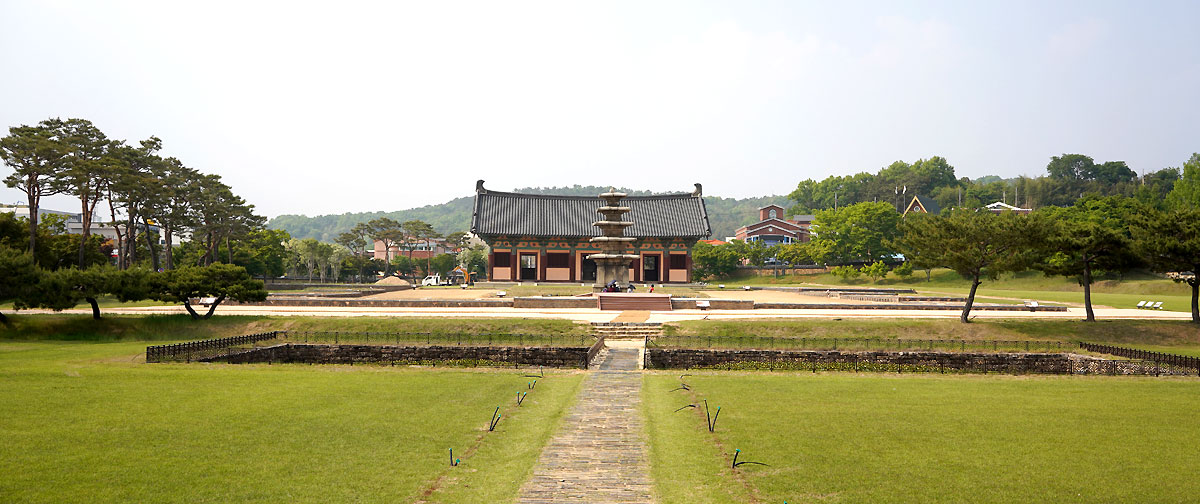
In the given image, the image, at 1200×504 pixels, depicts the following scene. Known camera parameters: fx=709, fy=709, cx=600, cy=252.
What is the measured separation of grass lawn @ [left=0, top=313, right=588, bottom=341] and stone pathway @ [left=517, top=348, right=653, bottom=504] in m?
13.7

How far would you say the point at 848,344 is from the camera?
28875mm

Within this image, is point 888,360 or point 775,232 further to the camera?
point 775,232

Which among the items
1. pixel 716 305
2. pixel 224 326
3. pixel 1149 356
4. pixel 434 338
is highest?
pixel 716 305

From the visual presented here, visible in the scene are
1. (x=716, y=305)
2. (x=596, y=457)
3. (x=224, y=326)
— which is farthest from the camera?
(x=716, y=305)

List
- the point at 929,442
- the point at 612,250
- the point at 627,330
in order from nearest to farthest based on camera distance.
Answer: the point at 929,442 < the point at 627,330 < the point at 612,250

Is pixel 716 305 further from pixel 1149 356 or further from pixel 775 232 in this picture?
pixel 775 232

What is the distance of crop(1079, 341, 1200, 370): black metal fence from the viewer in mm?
23031

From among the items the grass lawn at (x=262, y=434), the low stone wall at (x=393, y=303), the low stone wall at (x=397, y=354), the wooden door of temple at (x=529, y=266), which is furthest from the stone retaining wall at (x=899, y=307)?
the wooden door of temple at (x=529, y=266)

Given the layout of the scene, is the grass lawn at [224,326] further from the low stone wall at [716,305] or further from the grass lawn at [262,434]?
the grass lawn at [262,434]

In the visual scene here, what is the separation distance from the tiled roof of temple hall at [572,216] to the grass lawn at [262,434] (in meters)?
49.9

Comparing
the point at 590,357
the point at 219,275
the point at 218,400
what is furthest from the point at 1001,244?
the point at 219,275

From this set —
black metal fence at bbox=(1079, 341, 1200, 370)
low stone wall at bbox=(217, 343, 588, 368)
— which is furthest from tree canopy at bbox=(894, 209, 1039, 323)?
low stone wall at bbox=(217, 343, 588, 368)

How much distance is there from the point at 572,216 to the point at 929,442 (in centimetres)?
6185

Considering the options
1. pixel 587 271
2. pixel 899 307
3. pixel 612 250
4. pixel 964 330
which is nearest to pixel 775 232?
pixel 587 271
